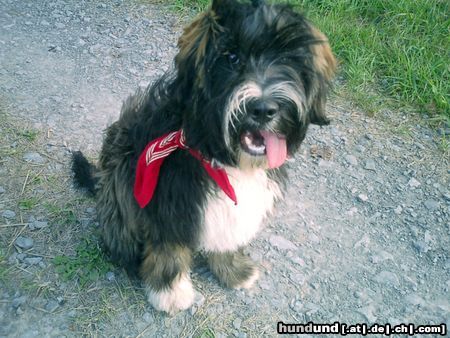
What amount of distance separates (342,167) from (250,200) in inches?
60.7

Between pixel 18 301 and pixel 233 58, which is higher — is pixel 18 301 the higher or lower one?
the lower one

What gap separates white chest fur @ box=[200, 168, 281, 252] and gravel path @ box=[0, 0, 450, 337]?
591 mm

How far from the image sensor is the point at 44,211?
10.7 feet

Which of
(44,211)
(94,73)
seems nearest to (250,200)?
(44,211)

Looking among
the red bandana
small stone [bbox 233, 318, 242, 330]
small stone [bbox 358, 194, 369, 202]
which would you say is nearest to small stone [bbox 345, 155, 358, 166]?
small stone [bbox 358, 194, 369, 202]

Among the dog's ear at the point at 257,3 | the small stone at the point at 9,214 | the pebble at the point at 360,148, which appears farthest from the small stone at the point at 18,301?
the pebble at the point at 360,148

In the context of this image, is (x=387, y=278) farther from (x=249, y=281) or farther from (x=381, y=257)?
(x=249, y=281)

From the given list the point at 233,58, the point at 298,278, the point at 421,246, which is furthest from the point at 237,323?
the point at 233,58

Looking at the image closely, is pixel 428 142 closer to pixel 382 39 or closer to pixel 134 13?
pixel 382 39

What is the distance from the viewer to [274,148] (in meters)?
2.09

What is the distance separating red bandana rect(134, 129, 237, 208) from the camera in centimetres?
225

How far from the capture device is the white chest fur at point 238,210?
2389 millimetres

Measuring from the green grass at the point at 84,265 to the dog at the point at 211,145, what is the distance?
0.53ft

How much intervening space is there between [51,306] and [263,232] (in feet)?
4.43
